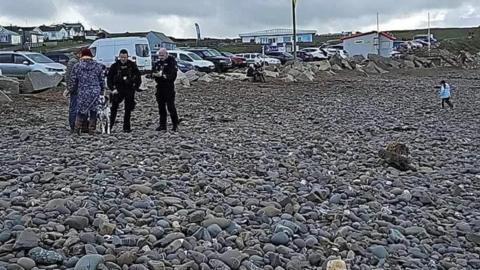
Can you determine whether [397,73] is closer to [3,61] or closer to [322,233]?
[3,61]

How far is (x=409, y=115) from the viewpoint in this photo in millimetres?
21047

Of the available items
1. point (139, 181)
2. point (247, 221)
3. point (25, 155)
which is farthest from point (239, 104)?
point (247, 221)

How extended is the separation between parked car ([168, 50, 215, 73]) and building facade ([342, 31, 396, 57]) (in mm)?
26422

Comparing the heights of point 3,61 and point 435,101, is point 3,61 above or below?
above

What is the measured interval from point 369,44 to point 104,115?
178ft

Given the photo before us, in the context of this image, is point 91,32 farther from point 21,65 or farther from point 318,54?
point 21,65

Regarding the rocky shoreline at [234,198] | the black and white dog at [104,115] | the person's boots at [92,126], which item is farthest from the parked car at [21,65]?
the person's boots at [92,126]

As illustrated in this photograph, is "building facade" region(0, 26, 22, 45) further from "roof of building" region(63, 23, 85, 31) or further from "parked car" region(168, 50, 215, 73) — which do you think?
"parked car" region(168, 50, 215, 73)

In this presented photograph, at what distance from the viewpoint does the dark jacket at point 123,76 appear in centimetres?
1255

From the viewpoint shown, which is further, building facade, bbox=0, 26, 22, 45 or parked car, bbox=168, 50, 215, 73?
building facade, bbox=0, 26, 22, 45

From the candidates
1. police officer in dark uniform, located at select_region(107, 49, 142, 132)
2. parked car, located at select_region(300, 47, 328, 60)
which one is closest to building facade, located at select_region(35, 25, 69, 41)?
parked car, located at select_region(300, 47, 328, 60)

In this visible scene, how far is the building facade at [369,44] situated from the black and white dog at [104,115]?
2064 inches

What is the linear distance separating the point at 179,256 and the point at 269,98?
64.6 ft

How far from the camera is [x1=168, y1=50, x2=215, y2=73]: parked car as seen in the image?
39.5 metres
